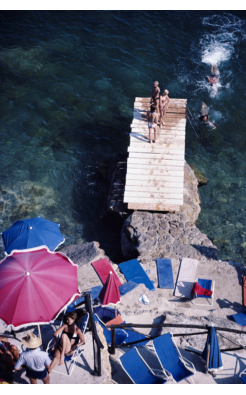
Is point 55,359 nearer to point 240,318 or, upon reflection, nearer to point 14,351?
point 14,351

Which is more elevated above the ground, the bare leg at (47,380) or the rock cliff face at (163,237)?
the rock cliff face at (163,237)

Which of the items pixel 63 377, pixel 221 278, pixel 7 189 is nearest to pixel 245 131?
pixel 221 278

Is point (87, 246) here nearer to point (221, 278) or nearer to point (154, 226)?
point (154, 226)

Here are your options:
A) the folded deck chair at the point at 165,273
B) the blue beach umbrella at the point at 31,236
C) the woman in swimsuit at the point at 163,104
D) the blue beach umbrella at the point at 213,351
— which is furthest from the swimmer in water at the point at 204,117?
the blue beach umbrella at the point at 213,351

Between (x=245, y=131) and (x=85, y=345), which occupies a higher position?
(x=245, y=131)

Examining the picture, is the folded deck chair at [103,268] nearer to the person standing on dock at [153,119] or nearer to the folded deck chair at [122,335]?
the folded deck chair at [122,335]

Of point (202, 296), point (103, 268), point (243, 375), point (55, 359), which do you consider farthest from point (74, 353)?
point (202, 296)

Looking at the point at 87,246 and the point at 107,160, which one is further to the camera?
the point at 107,160
